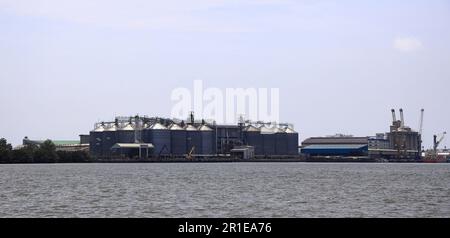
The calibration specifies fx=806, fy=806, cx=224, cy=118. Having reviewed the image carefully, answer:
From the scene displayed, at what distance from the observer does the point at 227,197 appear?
5344 centimetres

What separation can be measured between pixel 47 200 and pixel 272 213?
58.2 feet

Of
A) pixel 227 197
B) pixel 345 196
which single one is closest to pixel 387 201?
pixel 345 196

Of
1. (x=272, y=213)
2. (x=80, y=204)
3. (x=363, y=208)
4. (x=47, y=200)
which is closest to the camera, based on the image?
(x=272, y=213)

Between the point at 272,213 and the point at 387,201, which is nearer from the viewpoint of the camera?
the point at 272,213
